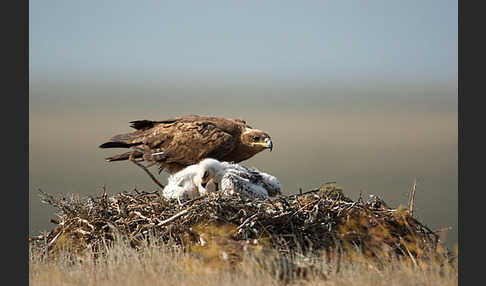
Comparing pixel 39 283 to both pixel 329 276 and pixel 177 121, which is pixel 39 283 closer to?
pixel 329 276

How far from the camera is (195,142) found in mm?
10008

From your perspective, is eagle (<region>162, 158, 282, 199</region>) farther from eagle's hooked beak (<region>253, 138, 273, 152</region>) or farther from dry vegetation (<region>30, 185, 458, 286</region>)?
eagle's hooked beak (<region>253, 138, 273, 152</region>)

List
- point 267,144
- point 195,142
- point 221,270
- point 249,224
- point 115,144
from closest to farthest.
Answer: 1. point 221,270
2. point 249,224
3. point 267,144
4. point 195,142
5. point 115,144

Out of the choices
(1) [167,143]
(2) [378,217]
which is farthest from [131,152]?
(2) [378,217]

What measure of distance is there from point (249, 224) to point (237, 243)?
830mm

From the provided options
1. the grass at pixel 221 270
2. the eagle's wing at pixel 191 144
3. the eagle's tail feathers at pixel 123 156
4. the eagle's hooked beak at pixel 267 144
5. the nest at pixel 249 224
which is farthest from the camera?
the eagle's tail feathers at pixel 123 156

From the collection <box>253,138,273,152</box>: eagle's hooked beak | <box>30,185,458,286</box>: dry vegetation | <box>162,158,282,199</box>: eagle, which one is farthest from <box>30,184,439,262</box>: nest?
<box>253,138,273,152</box>: eagle's hooked beak

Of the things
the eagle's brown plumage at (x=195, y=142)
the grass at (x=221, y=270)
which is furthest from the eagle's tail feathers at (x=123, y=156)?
the grass at (x=221, y=270)

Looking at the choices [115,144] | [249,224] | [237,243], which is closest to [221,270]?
[237,243]

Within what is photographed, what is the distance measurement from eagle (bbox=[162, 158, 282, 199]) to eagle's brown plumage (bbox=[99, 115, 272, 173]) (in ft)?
2.86

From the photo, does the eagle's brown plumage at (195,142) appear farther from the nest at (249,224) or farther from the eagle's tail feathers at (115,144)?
the nest at (249,224)

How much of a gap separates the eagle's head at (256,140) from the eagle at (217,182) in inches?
31.5

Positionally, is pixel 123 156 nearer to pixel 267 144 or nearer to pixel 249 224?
pixel 267 144

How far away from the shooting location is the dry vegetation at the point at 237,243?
6688mm
